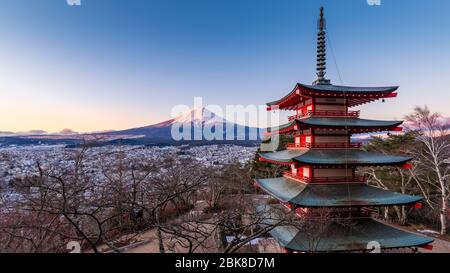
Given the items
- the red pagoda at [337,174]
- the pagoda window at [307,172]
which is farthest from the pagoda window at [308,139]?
the pagoda window at [307,172]

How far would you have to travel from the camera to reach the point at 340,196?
7.89 m

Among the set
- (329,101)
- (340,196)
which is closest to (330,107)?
(329,101)

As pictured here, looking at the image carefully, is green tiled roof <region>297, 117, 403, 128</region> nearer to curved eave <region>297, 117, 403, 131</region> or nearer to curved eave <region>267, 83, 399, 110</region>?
curved eave <region>297, 117, 403, 131</region>

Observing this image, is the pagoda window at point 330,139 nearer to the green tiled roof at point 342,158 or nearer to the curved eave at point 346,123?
the green tiled roof at point 342,158

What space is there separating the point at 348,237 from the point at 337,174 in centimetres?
227

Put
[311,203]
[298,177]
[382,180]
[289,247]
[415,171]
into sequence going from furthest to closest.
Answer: [382,180], [415,171], [298,177], [311,203], [289,247]

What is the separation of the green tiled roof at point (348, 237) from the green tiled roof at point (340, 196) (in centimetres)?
77

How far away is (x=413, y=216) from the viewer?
671 inches

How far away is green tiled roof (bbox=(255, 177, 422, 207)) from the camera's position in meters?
7.42

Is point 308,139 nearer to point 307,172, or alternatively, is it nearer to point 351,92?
point 307,172

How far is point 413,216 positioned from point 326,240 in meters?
15.2

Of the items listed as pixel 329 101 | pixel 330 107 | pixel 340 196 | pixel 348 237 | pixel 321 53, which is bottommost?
pixel 348 237
